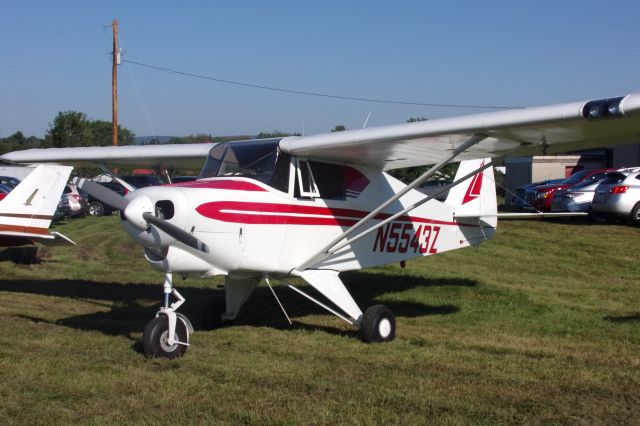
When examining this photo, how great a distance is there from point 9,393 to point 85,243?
48.6ft

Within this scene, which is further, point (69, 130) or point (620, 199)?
point (69, 130)

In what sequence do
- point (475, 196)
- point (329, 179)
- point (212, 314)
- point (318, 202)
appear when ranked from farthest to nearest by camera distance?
point (475, 196)
point (212, 314)
point (329, 179)
point (318, 202)

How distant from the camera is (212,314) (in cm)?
971

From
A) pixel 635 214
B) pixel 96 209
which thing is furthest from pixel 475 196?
pixel 96 209

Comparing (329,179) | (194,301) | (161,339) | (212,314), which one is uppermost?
(329,179)

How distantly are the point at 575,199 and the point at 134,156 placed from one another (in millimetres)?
14618

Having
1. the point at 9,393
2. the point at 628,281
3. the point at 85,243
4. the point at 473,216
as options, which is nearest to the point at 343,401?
the point at 9,393

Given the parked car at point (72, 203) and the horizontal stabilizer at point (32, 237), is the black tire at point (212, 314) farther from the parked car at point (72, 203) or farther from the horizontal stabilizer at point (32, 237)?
the parked car at point (72, 203)

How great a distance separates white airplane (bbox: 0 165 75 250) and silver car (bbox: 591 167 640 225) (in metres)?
13.4

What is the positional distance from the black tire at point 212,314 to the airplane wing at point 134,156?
2.25m

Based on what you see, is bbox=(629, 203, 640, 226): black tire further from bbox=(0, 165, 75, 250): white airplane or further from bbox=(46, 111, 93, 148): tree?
bbox=(46, 111, 93, 148): tree

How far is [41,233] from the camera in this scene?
1341 centimetres

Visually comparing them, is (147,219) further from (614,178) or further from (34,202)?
(614,178)

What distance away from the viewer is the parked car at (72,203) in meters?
28.9
